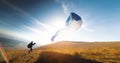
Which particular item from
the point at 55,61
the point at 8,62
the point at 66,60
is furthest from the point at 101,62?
the point at 8,62

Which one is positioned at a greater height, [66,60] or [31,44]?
[31,44]

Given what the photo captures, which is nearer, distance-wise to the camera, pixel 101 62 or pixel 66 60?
pixel 101 62

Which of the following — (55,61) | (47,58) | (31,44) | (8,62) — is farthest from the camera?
(31,44)

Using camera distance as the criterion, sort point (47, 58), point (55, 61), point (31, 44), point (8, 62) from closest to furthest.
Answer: point (55, 61), point (47, 58), point (8, 62), point (31, 44)

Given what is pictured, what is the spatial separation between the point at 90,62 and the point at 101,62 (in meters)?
1.14

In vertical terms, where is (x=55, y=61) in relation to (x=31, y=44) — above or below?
below

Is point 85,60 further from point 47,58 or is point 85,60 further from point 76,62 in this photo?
point 47,58

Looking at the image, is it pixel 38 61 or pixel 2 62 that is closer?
pixel 38 61

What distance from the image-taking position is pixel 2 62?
61.6 ft

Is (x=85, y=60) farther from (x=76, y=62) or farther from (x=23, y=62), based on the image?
(x=23, y=62)

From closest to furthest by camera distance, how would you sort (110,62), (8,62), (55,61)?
(110,62) < (55,61) < (8,62)

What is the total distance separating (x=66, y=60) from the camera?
1619 centimetres

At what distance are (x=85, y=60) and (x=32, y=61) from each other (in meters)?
6.40

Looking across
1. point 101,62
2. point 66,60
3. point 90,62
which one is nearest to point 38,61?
point 66,60
